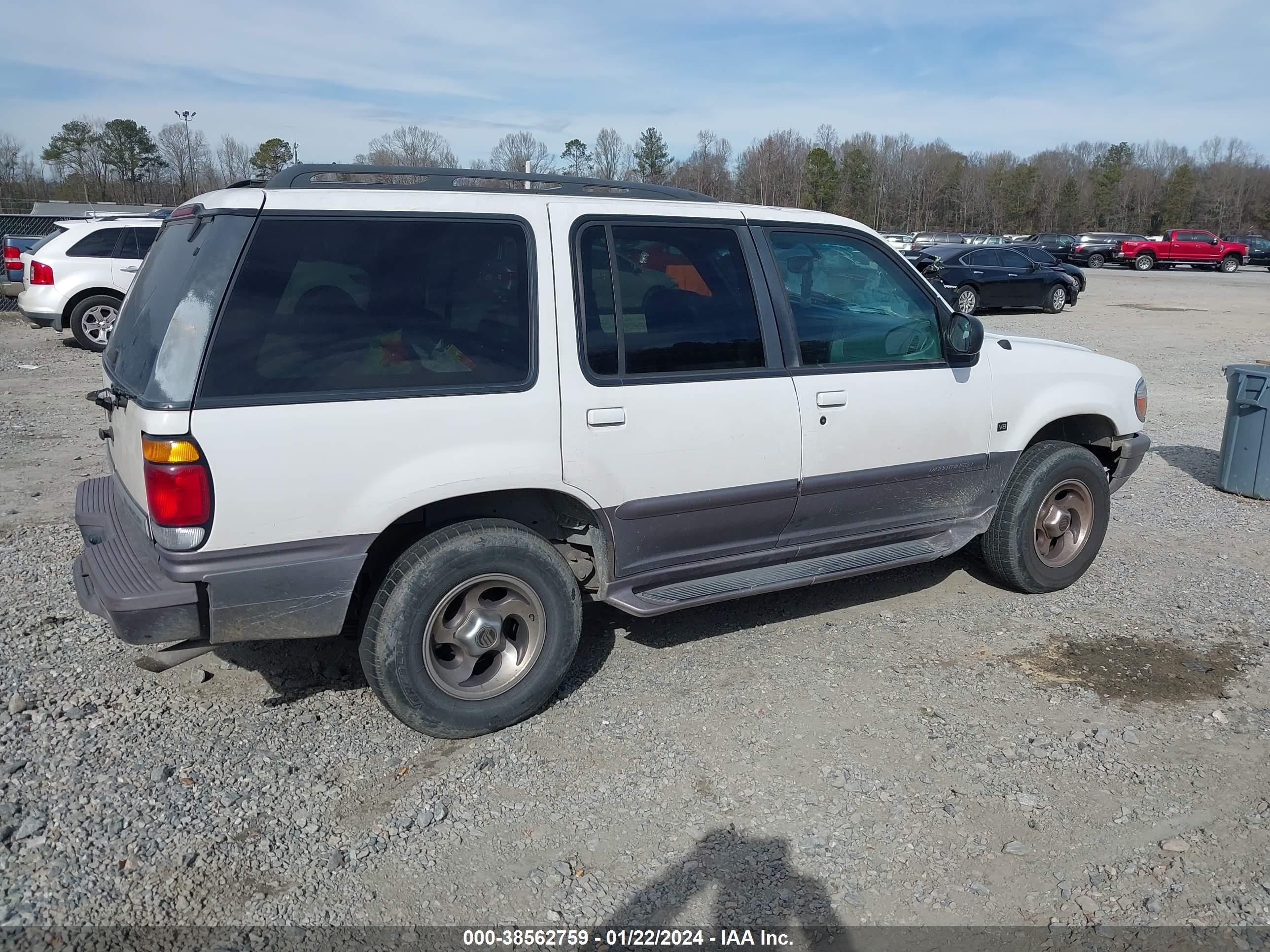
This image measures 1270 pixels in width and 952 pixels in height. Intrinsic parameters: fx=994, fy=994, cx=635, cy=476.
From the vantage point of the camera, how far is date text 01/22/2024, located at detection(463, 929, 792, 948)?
2834mm

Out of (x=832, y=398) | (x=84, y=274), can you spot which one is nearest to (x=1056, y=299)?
(x=84, y=274)

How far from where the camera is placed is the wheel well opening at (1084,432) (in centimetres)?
549

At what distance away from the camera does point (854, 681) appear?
14.4 feet

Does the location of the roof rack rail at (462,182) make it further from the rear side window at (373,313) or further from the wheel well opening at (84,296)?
the wheel well opening at (84,296)

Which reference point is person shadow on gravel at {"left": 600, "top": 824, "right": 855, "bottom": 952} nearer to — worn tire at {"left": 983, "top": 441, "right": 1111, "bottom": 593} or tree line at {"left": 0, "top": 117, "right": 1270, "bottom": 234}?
worn tire at {"left": 983, "top": 441, "right": 1111, "bottom": 593}

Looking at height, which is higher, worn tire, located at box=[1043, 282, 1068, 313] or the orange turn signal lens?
the orange turn signal lens

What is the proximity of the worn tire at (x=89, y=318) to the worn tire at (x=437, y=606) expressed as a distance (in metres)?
12.3

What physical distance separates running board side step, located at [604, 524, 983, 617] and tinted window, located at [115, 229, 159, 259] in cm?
1240

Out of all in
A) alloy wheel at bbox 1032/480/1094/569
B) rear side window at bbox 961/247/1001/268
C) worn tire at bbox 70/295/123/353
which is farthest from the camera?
rear side window at bbox 961/247/1001/268

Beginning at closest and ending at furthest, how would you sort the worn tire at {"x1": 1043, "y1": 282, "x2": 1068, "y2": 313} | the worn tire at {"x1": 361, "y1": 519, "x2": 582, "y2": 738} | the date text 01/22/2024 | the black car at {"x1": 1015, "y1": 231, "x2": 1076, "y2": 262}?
the date text 01/22/2024 → the worn tire at {"x1": 361, "y1": 519, "x2": 582, "y2": 738} → the worn tire at {"x1": 1043, "y1": 282, "x2": 1068, "y2": 313} → the black car at {"x1": 1015, "y1": 231, "x2": 1076, "y2": 262}

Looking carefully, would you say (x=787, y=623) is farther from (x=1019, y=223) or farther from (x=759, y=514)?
(x=1019, y=223)

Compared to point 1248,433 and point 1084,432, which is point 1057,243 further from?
point 1084,432

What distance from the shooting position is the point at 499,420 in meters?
3.70

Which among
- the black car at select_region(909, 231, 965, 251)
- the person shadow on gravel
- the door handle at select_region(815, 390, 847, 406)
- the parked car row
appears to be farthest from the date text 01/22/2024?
the black car at select_region(909, 231, 965, 251)
